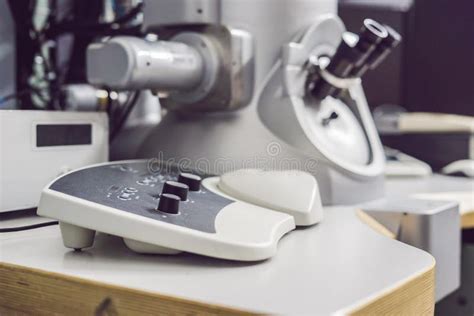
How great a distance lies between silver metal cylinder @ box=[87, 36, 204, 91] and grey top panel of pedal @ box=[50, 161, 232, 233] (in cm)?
11

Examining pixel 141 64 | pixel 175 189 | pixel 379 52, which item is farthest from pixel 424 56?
pixel 175 189

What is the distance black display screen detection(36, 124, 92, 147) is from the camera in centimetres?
71

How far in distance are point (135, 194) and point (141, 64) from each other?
0.20m

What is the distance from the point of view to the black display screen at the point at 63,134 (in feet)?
2.31

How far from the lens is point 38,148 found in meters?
0.70

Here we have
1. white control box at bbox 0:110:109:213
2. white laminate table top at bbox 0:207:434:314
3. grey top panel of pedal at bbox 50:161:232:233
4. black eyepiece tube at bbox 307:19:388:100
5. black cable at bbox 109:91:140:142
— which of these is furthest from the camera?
black cable at bbox 109:91:140:142

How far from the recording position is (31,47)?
105 cm

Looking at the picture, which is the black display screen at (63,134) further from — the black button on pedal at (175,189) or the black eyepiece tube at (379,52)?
the black eyepiece tube at (379,52)

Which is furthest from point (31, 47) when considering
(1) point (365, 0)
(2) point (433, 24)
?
(2) point (433, 24)

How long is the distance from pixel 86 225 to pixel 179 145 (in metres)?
0.37

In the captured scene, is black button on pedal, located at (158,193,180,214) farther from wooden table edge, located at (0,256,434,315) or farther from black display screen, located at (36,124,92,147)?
black display screen, located at (36,124,92,147)

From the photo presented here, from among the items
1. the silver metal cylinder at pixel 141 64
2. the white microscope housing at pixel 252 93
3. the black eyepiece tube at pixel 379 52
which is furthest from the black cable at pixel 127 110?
the black eyepiece tube at pixel 379 52

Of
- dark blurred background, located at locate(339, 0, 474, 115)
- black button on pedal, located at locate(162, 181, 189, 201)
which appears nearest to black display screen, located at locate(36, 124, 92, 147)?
black button on pedal, located at locate(162, 181, 189, 201)

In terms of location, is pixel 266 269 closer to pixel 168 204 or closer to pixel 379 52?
pixel 168 204
